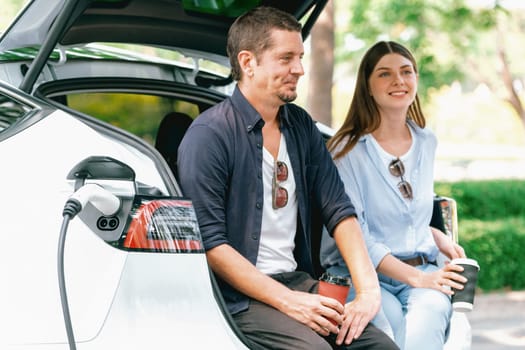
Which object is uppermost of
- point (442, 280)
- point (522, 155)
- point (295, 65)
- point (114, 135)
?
point (522, 155)

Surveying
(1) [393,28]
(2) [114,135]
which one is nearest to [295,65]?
(2) [114,135]

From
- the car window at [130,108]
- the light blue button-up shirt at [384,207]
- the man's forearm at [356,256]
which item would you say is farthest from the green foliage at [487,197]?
the man's forearm at [356,256]

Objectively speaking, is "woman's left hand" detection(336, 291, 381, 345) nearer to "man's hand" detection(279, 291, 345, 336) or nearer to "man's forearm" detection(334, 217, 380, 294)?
"man's forearm" detection(334, 217, 380, 294)

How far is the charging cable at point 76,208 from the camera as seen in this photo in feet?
6.49

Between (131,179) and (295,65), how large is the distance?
2.86 feet

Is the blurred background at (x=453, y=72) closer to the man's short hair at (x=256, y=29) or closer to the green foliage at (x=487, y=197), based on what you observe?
the green foliage at (x=487, y=197)

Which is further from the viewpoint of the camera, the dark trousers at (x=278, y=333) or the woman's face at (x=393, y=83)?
the woman's face at (x=393, y=83)

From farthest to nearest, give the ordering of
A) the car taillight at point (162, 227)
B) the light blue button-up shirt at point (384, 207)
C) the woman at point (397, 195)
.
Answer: the light blue button-up shirt at point (384, 207)
the woman at point (397, 195)
the car taillight at point (162, 227)

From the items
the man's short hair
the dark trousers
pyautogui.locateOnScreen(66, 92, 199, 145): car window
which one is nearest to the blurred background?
pyautogui.locateOnScreen(66, 92, 199, 145): car window

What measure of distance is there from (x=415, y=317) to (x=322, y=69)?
554 cm

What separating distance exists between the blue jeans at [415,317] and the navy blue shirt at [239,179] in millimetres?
424

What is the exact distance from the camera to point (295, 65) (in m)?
2.87

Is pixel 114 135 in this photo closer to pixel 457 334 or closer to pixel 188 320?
pixel 188 320

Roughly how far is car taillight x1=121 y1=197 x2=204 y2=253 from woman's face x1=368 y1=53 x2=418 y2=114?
1.64m
